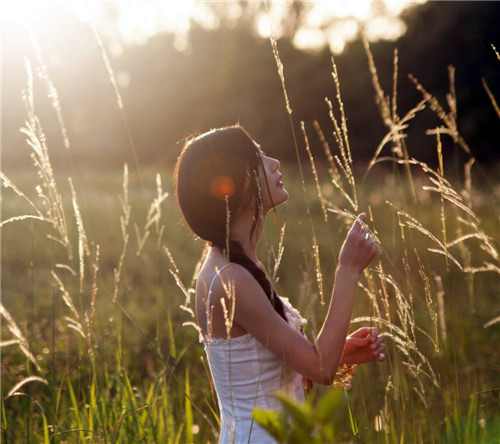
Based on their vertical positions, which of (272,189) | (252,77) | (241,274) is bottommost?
(241,274)

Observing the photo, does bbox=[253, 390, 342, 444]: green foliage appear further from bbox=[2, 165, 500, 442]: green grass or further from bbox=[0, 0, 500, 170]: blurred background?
bbox=[0, 0, 500, 170]: blurred background

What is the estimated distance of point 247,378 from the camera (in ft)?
6.13

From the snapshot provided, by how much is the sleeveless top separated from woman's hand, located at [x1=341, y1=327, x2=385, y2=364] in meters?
0.18

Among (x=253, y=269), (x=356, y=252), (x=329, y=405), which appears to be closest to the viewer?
(x=329, y=405)

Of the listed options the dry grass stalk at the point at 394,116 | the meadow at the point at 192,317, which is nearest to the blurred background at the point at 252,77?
the meadow at the point at 192,317

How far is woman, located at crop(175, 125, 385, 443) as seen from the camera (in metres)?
1.71

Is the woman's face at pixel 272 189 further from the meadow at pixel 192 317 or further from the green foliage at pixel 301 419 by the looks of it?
the green foliage at pixel 301 419

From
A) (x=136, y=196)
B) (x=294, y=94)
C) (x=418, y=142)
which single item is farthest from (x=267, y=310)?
(x=294, y=94)

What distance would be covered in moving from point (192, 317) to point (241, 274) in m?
2.58

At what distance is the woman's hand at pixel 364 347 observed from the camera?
1872mm

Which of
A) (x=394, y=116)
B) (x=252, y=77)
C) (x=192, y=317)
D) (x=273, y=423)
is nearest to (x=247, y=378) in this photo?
(x=394, y=116)

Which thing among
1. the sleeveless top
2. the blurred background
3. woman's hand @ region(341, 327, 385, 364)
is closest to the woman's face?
the sleeveless top

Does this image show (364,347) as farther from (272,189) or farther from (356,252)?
(272,189)

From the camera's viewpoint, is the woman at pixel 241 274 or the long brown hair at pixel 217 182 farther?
the long brown hair at pixel 217 182
